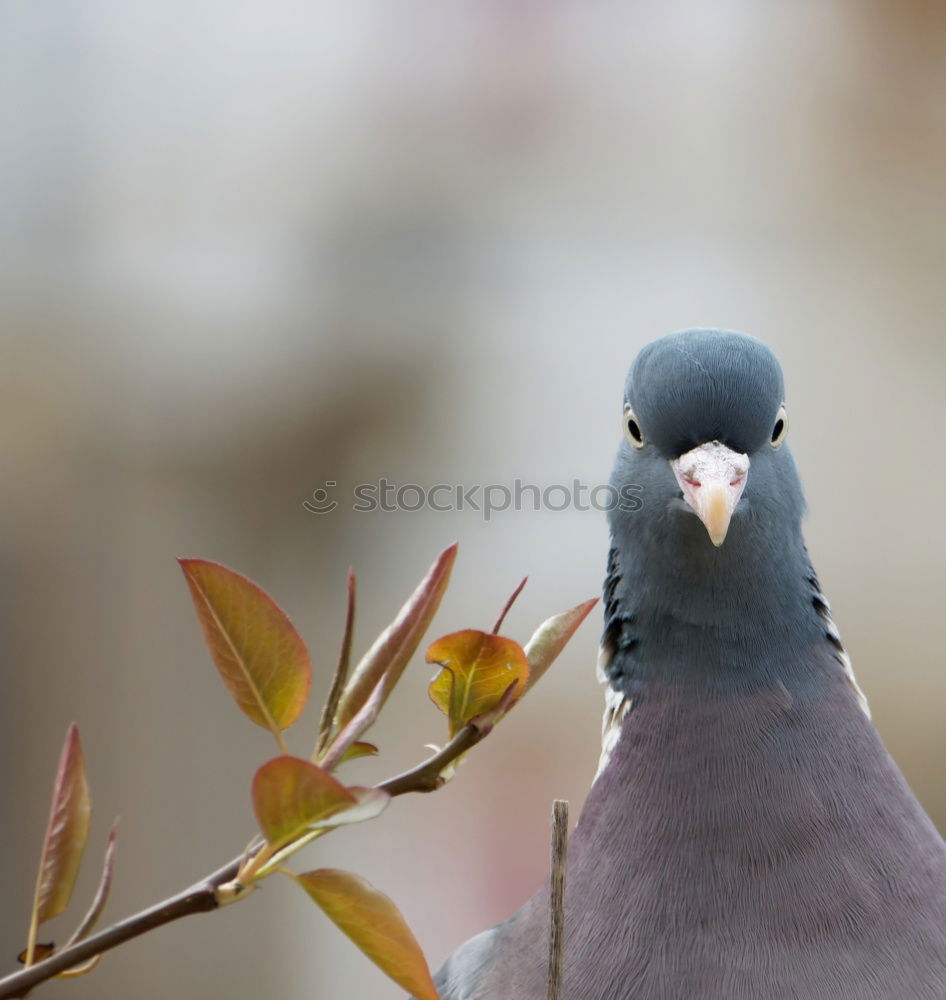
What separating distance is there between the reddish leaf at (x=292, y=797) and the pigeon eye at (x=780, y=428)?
23.3 inches

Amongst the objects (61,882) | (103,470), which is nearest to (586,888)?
(61,882)

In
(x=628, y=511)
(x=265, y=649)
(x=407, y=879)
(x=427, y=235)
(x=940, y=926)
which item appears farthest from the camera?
(x=427, y=235)

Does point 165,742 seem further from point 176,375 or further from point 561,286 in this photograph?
point 561,286

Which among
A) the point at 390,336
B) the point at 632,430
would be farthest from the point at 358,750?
the point at 390,336

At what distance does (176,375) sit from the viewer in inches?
85.1

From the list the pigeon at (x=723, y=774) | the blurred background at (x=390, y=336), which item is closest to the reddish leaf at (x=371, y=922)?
the pigeon at (x=723, y=774)

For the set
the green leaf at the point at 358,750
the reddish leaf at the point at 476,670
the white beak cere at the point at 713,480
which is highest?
the white beak cere at the point at 713,480

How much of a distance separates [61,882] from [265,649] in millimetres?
65

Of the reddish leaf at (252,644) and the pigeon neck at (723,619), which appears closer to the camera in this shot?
the reddish leaf at (252,644)

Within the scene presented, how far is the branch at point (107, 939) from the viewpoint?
0.21 metres

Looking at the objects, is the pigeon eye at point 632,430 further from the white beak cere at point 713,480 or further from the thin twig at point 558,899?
the thin twig at point 558,899

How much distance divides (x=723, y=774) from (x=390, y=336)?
1.66m

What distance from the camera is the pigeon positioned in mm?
605

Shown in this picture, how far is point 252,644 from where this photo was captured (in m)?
0.24
